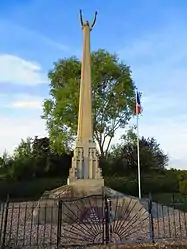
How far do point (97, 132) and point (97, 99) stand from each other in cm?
307

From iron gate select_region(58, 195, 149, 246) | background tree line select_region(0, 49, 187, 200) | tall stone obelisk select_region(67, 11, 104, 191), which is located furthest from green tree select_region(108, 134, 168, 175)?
iron gate select_region(58, 195, 149, 246)

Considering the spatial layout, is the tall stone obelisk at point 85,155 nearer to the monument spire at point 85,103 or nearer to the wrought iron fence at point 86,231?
the monument spire at point 85,103

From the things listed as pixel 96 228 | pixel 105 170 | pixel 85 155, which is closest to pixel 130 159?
pixel 105 170

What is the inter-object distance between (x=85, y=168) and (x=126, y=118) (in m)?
18.2

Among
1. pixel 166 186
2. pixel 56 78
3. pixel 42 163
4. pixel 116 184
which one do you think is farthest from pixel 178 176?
pixel 56 78

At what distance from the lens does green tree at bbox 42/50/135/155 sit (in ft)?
95.7

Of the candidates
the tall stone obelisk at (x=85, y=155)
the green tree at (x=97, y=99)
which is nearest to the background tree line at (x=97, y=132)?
the green tree at (x=97, y=99)

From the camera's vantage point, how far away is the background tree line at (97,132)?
92.2 feet

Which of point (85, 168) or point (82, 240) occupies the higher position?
point (85, 168)

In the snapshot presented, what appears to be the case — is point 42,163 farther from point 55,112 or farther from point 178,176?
point 178,176

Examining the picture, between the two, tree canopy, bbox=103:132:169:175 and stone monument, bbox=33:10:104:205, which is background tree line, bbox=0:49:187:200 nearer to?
tree canopy, bbox=103:132:169:175

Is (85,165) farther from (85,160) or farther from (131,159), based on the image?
(131,159)

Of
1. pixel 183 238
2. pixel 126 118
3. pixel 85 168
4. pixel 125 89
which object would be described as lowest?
pixel 183 238

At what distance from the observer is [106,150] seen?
1213 inches
